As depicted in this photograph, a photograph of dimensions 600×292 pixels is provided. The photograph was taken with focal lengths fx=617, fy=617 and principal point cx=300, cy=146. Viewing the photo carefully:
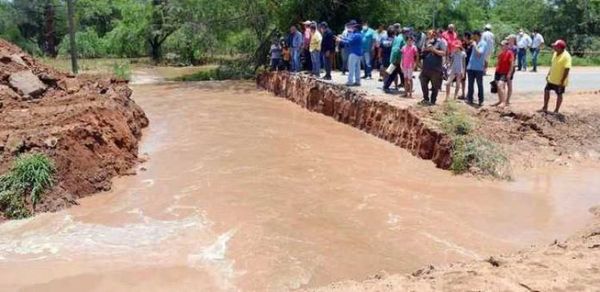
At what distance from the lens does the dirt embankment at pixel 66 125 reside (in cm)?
908

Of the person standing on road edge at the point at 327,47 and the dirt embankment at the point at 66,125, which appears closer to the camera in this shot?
the dirt embankment at the point at 66,125

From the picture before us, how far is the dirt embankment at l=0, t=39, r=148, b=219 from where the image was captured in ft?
29.8

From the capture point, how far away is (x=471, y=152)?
10008 mm

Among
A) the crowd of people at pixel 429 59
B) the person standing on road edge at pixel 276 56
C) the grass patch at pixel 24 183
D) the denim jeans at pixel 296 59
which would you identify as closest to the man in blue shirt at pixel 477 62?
the crowd of people at pixel 429 59

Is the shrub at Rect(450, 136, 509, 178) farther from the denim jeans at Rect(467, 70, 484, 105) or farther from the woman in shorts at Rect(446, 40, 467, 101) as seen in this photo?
the woman in shorts at Rect(446, 40, 467, 101)

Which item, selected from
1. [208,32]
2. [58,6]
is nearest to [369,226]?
[208,32]

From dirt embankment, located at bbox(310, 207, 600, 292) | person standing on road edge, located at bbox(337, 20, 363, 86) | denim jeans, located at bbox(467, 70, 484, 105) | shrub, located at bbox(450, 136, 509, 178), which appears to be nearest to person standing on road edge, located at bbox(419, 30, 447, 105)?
denim jeans, located at bbox(467, 70, 484, 105)

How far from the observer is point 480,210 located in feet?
27.4

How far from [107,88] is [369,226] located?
29.8 feet

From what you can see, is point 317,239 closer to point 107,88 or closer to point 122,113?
point 122,113

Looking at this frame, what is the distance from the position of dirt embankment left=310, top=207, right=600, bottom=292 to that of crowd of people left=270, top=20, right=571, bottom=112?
6271mm

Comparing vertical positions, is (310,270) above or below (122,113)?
below

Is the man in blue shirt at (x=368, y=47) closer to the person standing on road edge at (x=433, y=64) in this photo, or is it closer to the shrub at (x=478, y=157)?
the person standing on road edge at (x=433, y=64)

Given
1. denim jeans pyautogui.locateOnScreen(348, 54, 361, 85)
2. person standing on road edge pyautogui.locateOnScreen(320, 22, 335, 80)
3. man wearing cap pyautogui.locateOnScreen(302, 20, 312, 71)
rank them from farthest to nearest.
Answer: man wearing cap pyautogui.locateOnScreen(302, 20, 312, 71)
person standing on road edge pyautogui.locateOnScreen(320, 22, 335, 80)
denim jeans pyautogui.locateOnScreen(348, 54, 361, 85)
